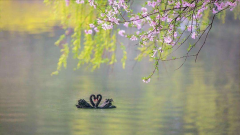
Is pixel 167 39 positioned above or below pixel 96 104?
above

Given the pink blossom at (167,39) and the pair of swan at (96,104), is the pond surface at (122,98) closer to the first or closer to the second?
the pair of swan at (96,104)

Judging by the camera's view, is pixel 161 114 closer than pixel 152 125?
No

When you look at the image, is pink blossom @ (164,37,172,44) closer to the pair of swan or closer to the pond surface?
the pond surface

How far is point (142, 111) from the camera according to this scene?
5957mm

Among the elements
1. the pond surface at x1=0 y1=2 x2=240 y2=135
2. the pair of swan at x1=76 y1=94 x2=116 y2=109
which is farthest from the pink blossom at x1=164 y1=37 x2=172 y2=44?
the pair of swan at x1=76 y1=94 x2=116 y2=109

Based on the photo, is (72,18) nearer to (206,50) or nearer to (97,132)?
(97,132)

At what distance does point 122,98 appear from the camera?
6.94 m

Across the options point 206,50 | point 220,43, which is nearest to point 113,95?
point 206,50

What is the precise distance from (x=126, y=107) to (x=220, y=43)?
11037mm

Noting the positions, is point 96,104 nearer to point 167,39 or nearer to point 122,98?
point 122,98

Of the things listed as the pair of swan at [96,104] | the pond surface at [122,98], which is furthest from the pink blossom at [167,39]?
the pair of swan at [96,104]

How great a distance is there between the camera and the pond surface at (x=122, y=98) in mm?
5133

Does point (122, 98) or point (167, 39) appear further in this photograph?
point (122, 98)

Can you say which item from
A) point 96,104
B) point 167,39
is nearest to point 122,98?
point 96,104
